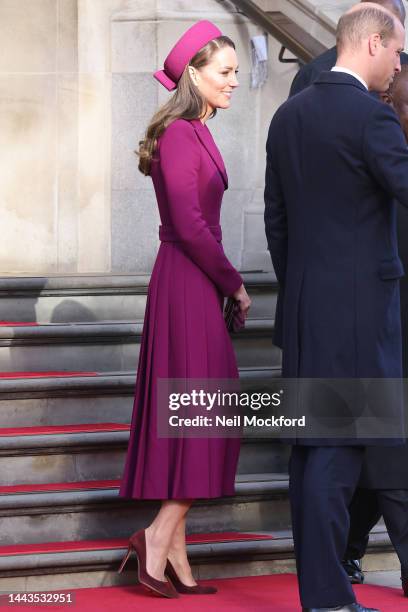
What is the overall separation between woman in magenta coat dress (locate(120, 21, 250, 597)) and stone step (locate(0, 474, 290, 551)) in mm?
363

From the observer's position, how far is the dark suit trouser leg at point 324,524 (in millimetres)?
4066

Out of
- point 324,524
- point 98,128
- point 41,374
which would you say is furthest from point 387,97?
point 98,128

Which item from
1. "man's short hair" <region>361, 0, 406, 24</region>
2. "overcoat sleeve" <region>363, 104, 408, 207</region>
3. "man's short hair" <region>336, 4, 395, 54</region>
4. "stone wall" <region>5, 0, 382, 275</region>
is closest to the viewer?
A: "overcoat sleeve" <region>363, 104, 408, 207</region>

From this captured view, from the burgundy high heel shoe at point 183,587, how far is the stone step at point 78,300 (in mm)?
1851

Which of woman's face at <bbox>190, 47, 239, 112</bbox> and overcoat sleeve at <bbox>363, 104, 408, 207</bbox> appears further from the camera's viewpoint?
woman's face at <bbox>190, 47, 239, 112</bbox>

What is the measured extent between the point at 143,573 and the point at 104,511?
19.0 inches

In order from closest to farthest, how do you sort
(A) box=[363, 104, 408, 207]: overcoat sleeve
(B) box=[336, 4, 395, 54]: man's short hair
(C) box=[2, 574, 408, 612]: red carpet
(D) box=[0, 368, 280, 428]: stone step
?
(A) box=[363, 104, 408, 207]: overcoat sleeve, (B) box=[336, 4, 395, 54]: man's short hair, (C) box=[2, 574, 408, 612]: red carpet, (D) box=[0, 368, 280, 428]: stone step

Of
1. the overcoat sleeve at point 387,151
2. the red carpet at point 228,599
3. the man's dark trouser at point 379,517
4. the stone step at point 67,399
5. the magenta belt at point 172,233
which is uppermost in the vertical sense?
the overcoat sleeve at point 387,151

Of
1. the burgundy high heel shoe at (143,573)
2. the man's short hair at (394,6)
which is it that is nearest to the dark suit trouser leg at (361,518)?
the burgundy high heel shoe at (143,573)

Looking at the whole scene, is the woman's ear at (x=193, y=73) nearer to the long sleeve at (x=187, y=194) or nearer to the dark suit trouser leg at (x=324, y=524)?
the long sleeve at (x=187, y=194)

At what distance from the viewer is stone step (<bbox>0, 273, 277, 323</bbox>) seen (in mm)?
6441

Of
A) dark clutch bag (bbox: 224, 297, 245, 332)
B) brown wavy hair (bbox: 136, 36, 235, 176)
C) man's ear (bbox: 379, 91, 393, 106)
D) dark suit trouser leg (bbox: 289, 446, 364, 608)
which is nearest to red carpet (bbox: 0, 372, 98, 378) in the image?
dark clutch bag (bbox: 224, 297, 245, 332)

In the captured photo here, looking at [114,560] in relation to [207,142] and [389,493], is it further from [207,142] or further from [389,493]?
[207,142]

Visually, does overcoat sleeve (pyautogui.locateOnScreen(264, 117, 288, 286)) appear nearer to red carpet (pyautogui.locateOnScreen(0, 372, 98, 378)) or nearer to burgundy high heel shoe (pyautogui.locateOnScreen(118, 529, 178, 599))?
burgundy high heel shoe (pyautogui.locateOnScreen(118, 529, 178, 599))
